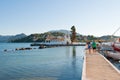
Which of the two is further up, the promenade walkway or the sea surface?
the promenade walkway

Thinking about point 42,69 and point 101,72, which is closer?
point 101,72

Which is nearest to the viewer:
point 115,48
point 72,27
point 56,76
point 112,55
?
point 56,76

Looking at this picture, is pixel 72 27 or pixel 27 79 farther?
pixel 72 27

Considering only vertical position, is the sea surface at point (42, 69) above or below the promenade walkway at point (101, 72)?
below

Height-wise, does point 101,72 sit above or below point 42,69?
above

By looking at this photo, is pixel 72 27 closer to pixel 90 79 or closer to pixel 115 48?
pixel 115 48

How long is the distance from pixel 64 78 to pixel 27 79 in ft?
12.1

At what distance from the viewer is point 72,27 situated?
14762 centimetres

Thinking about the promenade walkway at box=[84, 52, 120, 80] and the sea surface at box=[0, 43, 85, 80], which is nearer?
the promenade walkway at box=[84, 52, 120, 80]

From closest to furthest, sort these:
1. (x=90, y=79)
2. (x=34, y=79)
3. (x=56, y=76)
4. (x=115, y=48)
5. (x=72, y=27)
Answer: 1. (x=90, y=79)
2. (x=34, y=79)
3. (x=56, y=76)
4. (x=115, y=48)
5. (x=72, y=27)

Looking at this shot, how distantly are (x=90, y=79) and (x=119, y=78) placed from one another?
6.56 feet

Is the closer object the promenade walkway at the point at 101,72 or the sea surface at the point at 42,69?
the promenade walkway at the point at 101,72

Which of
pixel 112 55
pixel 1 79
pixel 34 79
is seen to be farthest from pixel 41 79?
pixel 112 55

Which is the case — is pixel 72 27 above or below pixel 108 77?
above
